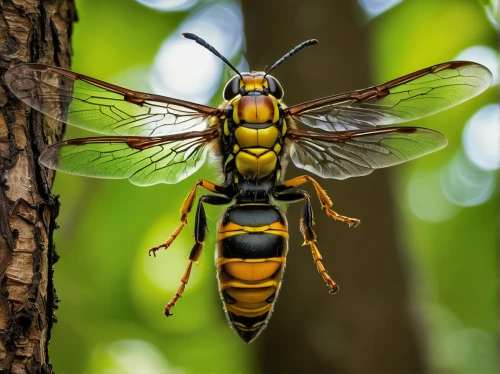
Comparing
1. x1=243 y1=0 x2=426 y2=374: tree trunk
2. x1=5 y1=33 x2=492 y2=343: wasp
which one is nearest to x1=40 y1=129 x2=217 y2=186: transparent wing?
x1=5 y1=33 x2=492 y2=343: wasp

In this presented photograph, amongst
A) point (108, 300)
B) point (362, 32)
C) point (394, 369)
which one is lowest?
point (394, 369)

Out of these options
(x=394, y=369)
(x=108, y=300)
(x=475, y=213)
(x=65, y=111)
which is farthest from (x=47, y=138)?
(x=475, y=213)

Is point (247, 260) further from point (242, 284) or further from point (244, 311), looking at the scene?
point (244, 311)

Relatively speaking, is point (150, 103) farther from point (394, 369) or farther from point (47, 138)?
point (394, 369)

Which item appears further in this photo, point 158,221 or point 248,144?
point 158,221

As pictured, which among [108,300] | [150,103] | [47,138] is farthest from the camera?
[108,300]

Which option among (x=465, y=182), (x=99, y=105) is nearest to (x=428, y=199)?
(x=465, y=182)
